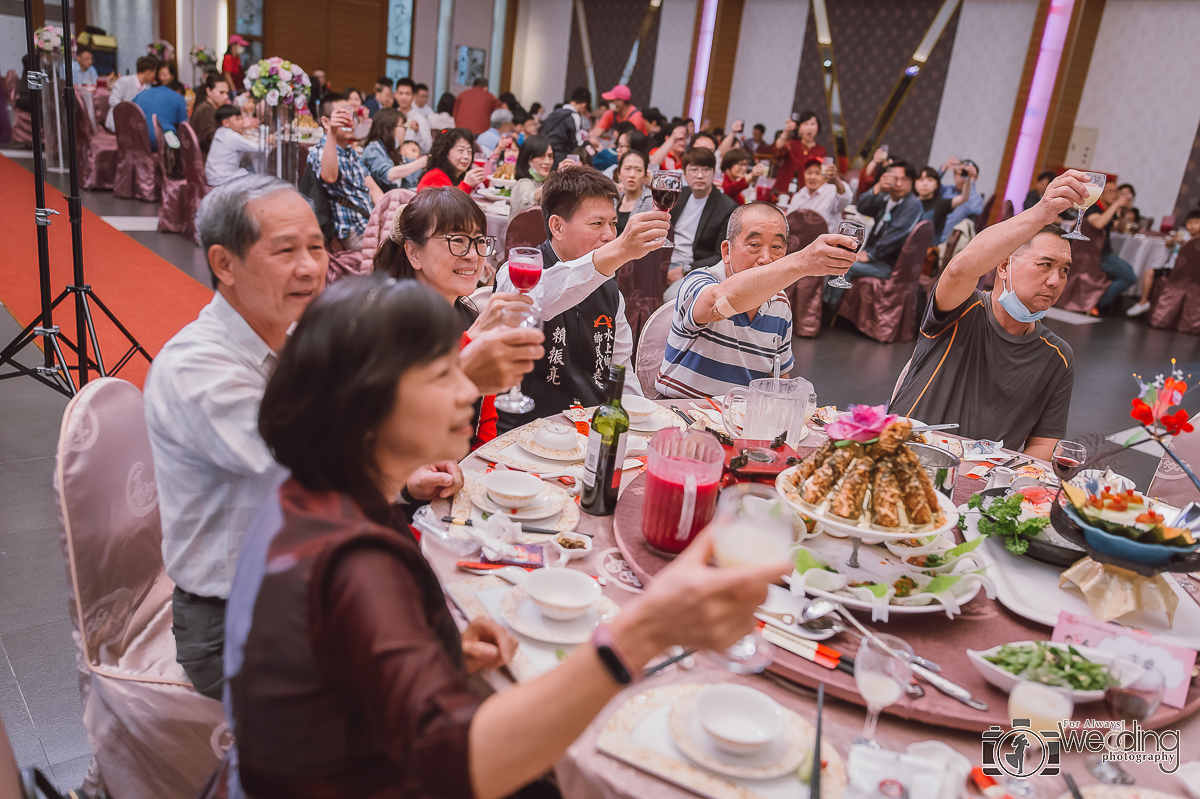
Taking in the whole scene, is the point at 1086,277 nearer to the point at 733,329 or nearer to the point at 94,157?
the point at 733,329

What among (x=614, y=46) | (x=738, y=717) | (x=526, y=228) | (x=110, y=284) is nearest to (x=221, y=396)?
(x=738, y=717)

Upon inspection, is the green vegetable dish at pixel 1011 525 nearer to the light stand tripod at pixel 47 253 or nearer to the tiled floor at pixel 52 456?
the tiled floor at pixel 52 456

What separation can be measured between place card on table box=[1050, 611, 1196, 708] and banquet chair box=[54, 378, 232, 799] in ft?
4.64

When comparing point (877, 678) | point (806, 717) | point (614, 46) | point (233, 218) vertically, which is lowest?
point (806, 717)

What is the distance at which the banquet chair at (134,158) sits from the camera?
8.45 meters

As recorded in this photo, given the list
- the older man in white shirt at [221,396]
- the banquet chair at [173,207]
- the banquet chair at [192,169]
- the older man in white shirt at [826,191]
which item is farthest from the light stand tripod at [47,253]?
the older man in white shirt at [826,191]

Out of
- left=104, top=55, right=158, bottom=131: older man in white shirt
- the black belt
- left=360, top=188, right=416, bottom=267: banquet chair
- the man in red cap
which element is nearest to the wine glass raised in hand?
the black belt

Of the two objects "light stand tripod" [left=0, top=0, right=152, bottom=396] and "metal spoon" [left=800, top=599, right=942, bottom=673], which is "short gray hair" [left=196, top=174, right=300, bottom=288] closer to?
"metal spoon" [left=800, top=599, right=942, bottom=673]

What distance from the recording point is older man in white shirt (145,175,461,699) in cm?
135

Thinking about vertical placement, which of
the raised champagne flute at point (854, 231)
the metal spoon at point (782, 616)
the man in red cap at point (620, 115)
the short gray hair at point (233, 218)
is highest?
the man in red cap at point (620, 115)

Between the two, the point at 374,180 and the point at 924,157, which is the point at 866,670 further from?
the point at 924,157

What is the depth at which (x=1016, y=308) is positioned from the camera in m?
2.62

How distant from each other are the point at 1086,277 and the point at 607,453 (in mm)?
8527

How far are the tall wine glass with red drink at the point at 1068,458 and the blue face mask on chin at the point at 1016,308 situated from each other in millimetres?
755
